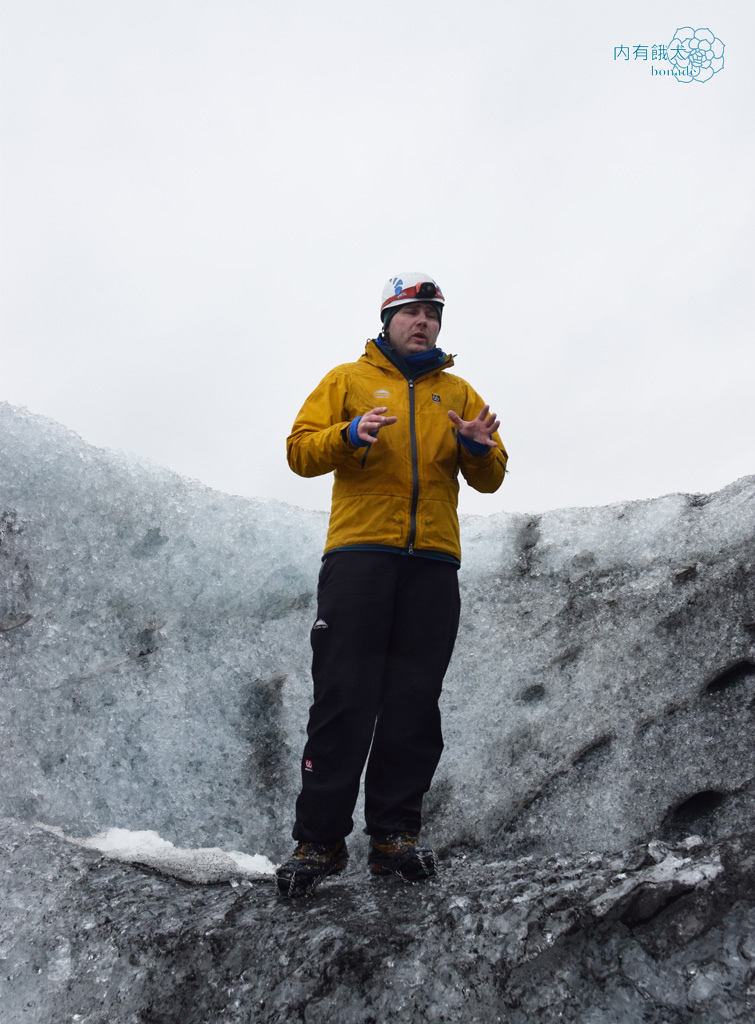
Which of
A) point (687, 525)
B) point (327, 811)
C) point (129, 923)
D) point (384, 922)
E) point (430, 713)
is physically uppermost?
point (687, 525)

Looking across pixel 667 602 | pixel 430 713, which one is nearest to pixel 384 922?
pixel 430 713

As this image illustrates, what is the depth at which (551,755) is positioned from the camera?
4727 millimetres

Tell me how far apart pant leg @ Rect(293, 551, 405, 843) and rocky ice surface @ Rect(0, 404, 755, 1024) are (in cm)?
39

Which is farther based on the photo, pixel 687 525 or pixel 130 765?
pixel 687 525

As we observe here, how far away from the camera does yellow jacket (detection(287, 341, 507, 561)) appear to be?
3.43 meters

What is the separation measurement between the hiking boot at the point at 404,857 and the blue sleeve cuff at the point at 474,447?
66.9 inches

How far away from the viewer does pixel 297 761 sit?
4.94 m

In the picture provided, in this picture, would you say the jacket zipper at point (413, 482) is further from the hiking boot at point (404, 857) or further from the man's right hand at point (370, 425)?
the hiking boot at point (404, 857)

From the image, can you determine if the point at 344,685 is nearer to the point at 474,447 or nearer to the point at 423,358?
the point at 474,447

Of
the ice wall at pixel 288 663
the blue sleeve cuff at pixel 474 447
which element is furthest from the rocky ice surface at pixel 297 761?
the blue sleeve cuff at pixel 474 447

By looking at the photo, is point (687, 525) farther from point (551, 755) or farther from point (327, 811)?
point (327, 811)

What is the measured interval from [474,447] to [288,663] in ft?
8.14

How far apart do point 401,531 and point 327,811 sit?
120cm

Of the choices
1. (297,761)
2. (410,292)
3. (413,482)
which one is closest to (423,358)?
(410,292)
